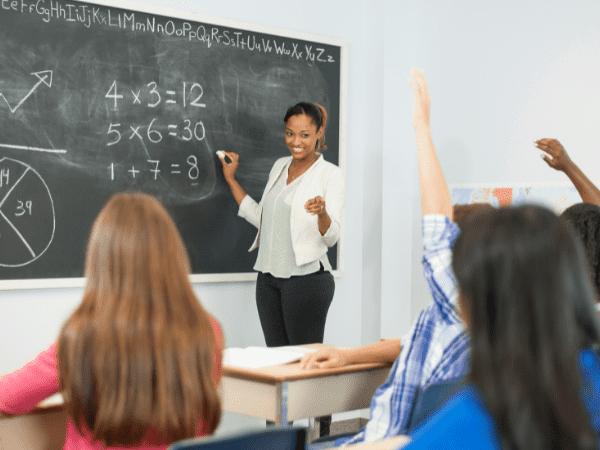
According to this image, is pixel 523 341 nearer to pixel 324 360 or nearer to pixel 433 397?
pixel 433 397

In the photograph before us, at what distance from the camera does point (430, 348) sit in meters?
1.81

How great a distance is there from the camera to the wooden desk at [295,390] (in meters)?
2.10

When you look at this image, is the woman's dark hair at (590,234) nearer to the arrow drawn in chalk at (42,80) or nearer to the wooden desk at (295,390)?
the wooden desk at (295,390)

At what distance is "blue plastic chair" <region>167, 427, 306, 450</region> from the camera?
1.18 m

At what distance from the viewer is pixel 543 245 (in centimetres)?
86

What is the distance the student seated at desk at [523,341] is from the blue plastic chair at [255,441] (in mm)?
410

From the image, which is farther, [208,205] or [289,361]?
[208,205]

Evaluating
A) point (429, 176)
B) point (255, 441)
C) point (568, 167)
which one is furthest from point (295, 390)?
point (568, 167)

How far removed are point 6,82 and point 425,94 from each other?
1956mm

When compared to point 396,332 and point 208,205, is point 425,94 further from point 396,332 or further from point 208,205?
point 396,332

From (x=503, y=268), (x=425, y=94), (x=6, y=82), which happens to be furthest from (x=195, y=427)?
(x=6, y=82)

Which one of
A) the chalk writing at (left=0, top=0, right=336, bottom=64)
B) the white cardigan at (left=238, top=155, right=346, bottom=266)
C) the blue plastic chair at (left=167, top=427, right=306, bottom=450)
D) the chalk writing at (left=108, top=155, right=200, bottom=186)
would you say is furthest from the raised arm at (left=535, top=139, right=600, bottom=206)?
Result: the blue plastic chair at (left=167, top=427, right=306, bottom=450)

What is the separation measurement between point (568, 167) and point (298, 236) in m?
1.29

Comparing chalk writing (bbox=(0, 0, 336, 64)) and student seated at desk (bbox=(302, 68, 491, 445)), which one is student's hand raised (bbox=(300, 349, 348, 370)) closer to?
student seated at desk (bbox=(302, 68, 491, 445))
